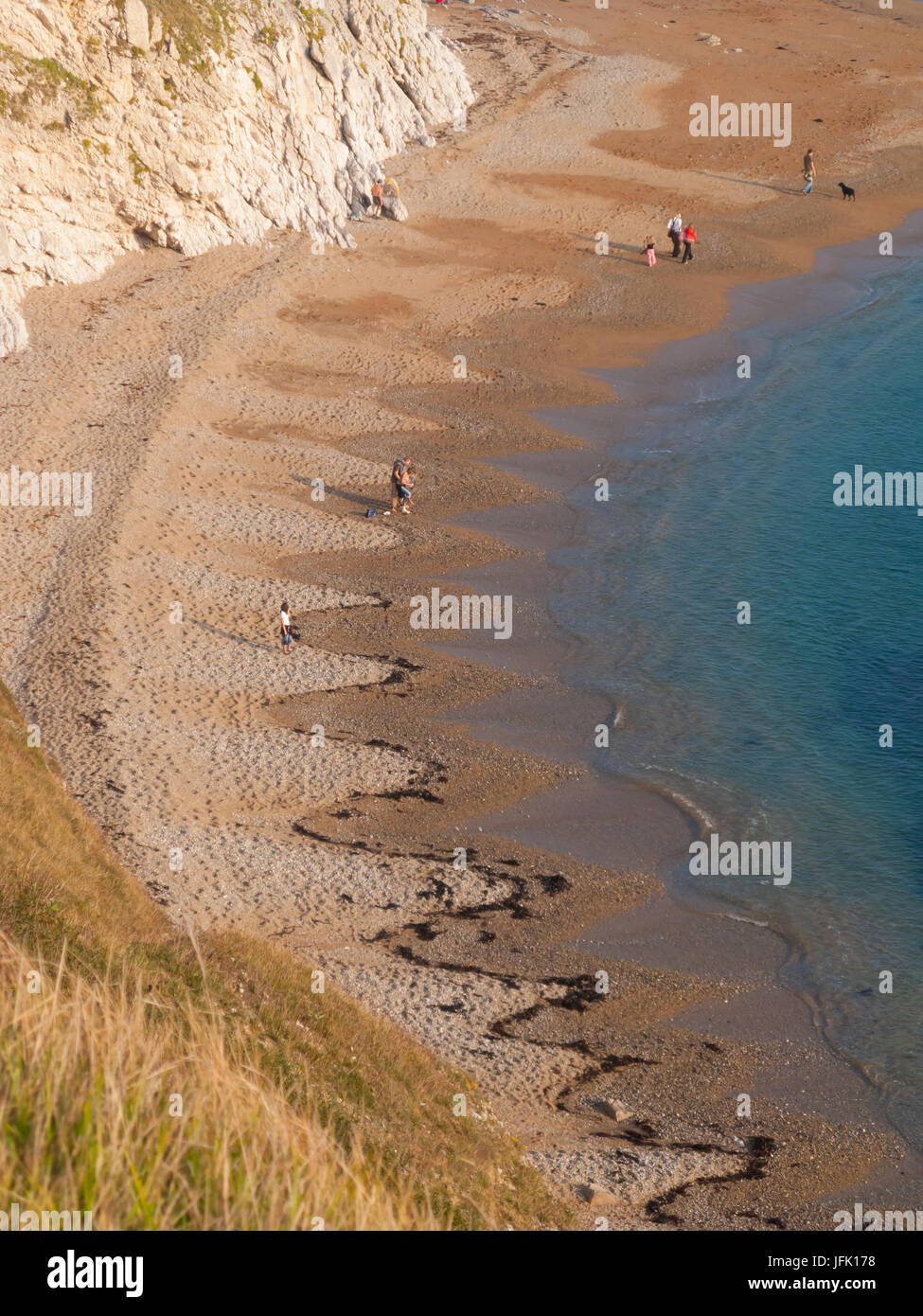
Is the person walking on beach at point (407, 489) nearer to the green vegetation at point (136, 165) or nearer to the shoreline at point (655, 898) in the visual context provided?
the shoreline at point (655, 898)

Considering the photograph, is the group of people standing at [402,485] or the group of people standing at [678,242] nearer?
the group of people standing at [402,485]

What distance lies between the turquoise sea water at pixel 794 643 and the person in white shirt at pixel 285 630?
25.1 ft

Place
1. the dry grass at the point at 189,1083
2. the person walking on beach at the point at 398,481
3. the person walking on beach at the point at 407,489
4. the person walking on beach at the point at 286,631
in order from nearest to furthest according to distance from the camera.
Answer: the dry grass at the point at 189,1083 → the person walking on beach at the point at 286,631 → the person walking on beach at the point at 398,481 → the person walking on beach at the point at 407,489

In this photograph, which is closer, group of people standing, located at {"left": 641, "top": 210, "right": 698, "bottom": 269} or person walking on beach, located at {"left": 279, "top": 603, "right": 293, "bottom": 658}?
person walking on beach, located at {"left": 279, "top": 603, "right": 293, "bottom": 658}

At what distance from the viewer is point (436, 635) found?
105 feet

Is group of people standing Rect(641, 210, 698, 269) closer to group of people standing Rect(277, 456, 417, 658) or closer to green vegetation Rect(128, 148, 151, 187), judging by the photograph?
group of people standing Rect(277, 456, 417, 658)

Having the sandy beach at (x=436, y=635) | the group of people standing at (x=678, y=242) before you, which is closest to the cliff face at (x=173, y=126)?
the sandy beach at (x=436, y=635)

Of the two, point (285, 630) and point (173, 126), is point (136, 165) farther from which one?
point (285, 630)

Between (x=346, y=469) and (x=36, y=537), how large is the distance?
10.6 metres

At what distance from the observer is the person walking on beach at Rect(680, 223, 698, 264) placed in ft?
169

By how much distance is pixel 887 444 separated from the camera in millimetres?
40906

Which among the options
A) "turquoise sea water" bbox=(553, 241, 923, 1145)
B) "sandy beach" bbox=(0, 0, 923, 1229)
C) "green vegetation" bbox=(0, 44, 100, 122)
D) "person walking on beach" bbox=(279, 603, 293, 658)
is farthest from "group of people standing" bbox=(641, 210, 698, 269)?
"person walking on beach" bbox=(279, 603, 293, 658)

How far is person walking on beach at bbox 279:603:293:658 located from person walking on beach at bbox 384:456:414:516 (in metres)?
7.34

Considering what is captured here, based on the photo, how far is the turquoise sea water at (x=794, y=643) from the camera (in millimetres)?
22984
